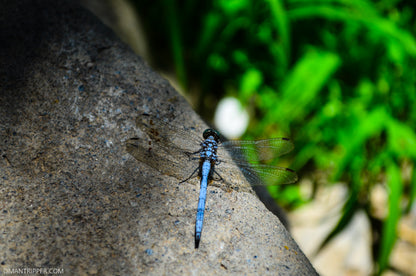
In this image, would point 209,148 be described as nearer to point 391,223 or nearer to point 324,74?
point 324,74

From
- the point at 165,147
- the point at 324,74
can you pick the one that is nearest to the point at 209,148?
the point at 165,147

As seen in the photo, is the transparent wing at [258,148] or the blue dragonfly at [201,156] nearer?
the blue dragonfly at [201,156]

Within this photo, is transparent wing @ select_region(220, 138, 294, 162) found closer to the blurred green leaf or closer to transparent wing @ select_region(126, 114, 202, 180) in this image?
transparent wing @ select_region(126, 114, 202, 180)

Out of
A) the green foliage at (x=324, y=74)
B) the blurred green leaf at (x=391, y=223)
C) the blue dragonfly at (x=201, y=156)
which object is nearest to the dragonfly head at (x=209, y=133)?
the blue dragonfly at (x=201, y=156)

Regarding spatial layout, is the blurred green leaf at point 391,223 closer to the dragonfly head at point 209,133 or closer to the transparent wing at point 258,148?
the transparent wing at point 258,148

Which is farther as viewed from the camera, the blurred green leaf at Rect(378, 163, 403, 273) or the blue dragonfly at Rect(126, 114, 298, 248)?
the blurred green leaf at Rect(378, 163, 403, 273)

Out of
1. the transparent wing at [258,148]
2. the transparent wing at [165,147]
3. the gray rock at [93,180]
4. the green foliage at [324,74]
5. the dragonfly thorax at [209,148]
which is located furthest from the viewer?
the green foliage at [324,74]

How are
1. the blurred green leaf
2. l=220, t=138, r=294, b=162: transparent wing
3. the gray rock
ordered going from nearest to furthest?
1. the gray rock
2. l=220, t=138, r=294, b=162: transparent wing
3. the blurred green leaf

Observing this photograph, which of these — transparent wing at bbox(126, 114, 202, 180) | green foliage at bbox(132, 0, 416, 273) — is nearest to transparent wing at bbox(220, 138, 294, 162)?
transparent wing at bbox(126, 114, 202, 180)
